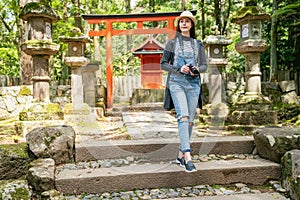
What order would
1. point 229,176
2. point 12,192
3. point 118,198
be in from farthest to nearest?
point 229,176 → point 118,198 → point 12,192

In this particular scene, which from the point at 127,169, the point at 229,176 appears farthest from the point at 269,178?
the point at 127,169

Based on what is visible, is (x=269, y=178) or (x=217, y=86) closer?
(x=269, y=178)

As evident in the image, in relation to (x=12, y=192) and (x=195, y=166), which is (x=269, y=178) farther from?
(x=12, y=192)

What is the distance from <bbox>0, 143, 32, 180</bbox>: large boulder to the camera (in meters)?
2.87

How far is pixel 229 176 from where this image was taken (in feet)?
9.85

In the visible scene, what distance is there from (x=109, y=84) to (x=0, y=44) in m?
11.0

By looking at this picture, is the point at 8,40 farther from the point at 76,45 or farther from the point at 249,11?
the point at 249,11

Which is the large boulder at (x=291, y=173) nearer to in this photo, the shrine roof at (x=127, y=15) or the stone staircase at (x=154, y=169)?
the stone staircase at (x=154, y=169)

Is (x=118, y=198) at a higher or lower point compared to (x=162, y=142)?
lower

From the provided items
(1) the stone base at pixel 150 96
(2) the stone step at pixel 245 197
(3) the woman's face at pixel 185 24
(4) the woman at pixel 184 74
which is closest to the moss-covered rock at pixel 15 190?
(2) the stone step at pixel 245 197

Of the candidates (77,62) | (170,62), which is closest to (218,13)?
(77,62)

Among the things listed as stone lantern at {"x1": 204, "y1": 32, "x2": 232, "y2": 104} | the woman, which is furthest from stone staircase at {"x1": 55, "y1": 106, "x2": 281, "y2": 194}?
stone lantern at {"x1": 204, "y1": 32, "x2": 232, "y2": 104}

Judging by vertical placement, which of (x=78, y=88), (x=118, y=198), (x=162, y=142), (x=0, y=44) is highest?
(x=0, y=44)

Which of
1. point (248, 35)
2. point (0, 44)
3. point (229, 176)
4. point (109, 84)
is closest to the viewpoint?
point (229, 176)
